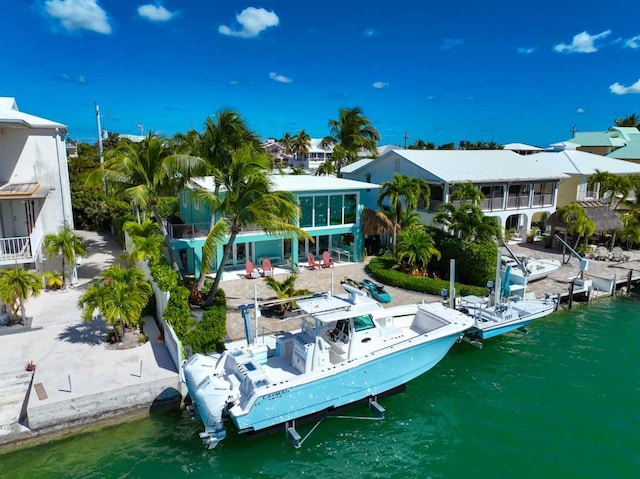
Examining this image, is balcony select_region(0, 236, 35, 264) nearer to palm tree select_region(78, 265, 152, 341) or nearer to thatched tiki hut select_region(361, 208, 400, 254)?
palm tree select_region(78, 265, 152, 341)

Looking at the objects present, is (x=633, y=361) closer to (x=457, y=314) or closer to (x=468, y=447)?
(x=457, y=314)

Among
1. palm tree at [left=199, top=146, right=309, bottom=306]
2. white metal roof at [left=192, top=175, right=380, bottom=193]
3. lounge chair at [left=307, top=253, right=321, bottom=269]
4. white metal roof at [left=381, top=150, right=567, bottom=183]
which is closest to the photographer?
palm tree at [left=199, top=146, right=309, bottom=306]

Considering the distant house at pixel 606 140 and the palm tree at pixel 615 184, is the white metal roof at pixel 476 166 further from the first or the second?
the distant house at pixel 606 140

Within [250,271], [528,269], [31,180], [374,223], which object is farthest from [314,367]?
Answer: [31,180]

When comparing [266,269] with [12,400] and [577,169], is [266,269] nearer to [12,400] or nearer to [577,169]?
[12,400]

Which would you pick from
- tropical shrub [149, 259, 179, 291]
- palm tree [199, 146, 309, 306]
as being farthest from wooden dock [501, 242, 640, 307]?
tropical shrub [149, 259, 179, 291]

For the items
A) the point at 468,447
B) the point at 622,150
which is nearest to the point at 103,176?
the point at 468,447

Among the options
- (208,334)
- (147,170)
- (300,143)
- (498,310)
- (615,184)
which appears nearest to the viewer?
(208,334)
